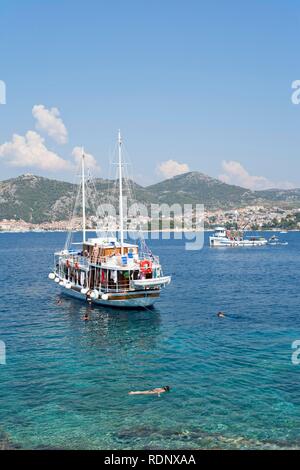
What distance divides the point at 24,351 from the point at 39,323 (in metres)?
10.5

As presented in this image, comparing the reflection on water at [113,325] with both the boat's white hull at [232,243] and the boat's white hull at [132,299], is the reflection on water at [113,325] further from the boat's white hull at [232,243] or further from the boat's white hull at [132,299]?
the boat's white hull at [232,243]

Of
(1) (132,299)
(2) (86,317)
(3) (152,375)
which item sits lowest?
(3) (152,375)

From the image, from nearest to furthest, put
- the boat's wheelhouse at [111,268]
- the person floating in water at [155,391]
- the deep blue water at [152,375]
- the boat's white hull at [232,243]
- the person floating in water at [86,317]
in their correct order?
the deep blue water at [152,375]
the person floating in water at [155,391]
the person floating in water at [86,317]
the boat's wheelhouse at [111,268]
the boat's white hull at [232,243]

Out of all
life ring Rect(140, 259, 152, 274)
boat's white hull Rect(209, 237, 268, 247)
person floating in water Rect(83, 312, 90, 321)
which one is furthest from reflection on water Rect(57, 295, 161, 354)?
boat's white hull Rect(209, 237, 268, 247)

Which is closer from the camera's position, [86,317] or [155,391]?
[155,391]

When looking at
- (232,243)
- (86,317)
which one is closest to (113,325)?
(86,317)

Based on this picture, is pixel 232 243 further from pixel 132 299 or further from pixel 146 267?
pixel 132 299

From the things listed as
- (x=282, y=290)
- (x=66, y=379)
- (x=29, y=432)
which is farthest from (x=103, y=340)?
(x=282, y=290)

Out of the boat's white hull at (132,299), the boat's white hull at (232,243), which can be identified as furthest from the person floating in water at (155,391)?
the boat's white hull at (232,243)

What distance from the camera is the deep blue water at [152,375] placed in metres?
25.4

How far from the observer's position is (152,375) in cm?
3406

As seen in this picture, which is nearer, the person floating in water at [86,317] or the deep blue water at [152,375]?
the deep blue water at [152,375]
